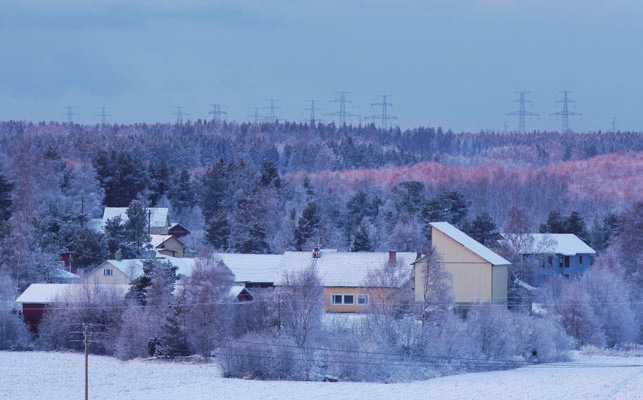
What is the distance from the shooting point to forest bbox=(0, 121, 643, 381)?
53156 mm

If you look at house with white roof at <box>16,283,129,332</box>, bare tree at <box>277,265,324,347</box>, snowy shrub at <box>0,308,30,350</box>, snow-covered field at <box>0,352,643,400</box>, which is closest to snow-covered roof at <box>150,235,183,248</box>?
house with white roof at <box>16,283,129,332</box>

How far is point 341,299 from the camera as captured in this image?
225 ft

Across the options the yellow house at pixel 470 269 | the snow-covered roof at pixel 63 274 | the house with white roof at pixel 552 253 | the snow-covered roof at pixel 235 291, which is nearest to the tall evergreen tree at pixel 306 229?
the house with white roof at pixel 552 253

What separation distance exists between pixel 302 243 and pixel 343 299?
60.8 ft

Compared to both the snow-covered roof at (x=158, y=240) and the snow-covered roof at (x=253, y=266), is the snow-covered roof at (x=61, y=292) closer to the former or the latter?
the snow-covered roof at (x=253, y=266)

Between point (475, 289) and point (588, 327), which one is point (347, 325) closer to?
point (475, 289)

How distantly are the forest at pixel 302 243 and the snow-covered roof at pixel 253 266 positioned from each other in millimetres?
7175

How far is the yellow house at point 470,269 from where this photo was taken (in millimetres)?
61906

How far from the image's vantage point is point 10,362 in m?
53.3

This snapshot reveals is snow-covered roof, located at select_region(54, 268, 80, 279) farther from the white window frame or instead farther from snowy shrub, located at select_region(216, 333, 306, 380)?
snowy shrub, located at select_region(216, 333, 306, 380)

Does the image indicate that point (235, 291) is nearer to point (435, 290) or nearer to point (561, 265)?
point (435, 290)

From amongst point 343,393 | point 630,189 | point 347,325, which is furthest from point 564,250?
point 630,189

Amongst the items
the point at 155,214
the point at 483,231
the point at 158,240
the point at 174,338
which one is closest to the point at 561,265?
the point at 483,231

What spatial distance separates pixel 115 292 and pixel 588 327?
25945 millimetres
